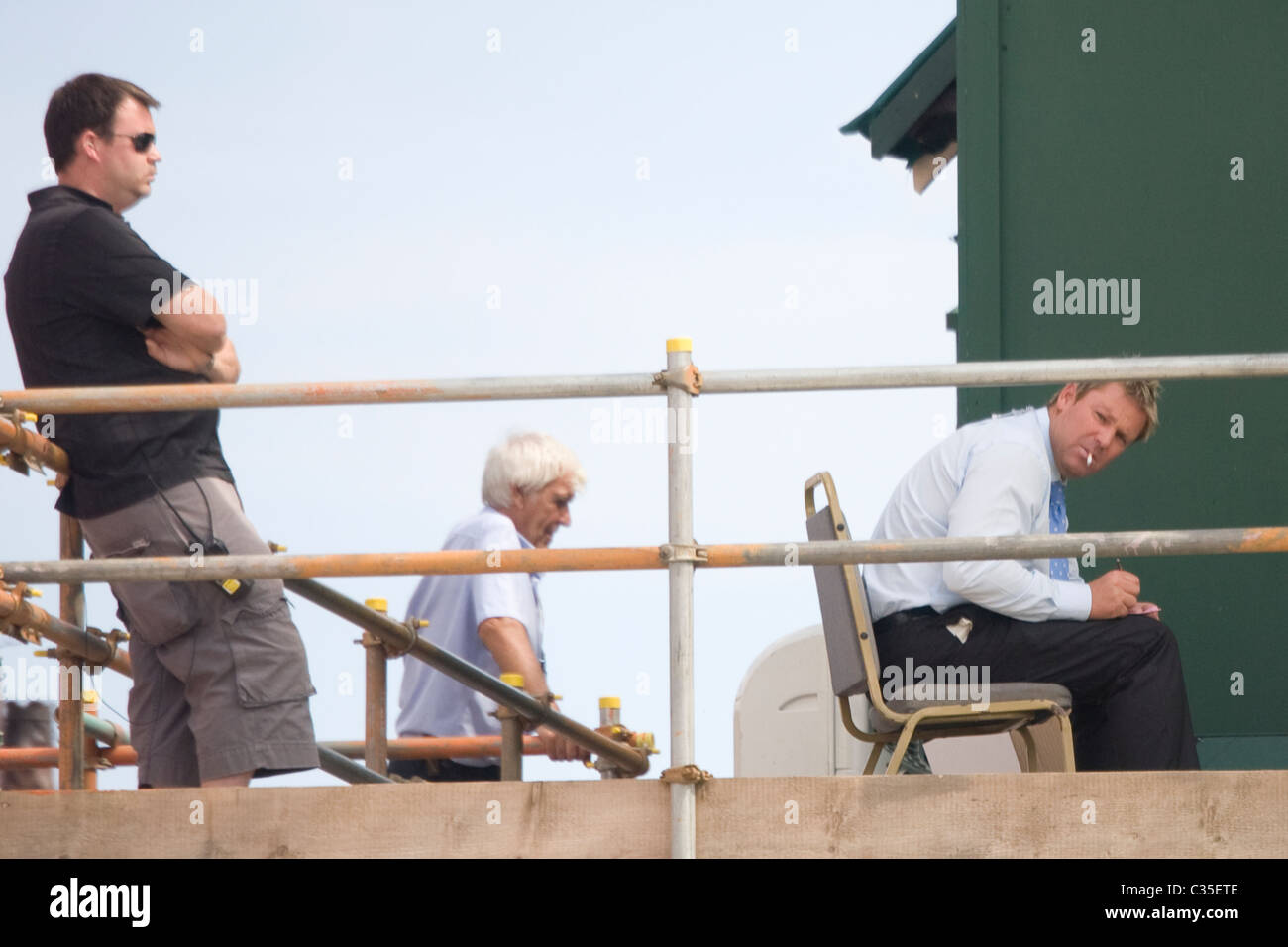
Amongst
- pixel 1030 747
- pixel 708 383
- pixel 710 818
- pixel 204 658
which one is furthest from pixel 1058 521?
pixel 204 658

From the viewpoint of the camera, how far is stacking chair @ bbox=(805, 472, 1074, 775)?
4512 millimetres

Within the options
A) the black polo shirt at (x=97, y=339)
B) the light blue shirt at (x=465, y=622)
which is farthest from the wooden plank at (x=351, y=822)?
the light blue shirt at (x=465, y=622)

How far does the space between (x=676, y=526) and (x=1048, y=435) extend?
1416 millimetres

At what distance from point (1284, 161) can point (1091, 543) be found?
9.98 feet

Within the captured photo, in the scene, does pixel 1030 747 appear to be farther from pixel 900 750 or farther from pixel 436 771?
pixel 436 771

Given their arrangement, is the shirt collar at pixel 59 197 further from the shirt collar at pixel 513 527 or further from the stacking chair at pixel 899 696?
the stacking chair at pixel 899 696

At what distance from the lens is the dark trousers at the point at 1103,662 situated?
466 cm

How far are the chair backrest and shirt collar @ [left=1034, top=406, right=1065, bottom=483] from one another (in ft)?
1.89

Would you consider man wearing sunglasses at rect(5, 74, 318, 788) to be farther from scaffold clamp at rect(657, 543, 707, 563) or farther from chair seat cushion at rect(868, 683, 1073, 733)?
chair seat cushion at rect(868, 683, 1073, 733)

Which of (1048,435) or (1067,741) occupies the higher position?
(1048,435)

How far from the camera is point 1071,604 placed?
471 centimetres

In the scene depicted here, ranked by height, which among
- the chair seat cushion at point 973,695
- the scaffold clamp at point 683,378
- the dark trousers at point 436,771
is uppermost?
the scaffold clamp at point 683,378

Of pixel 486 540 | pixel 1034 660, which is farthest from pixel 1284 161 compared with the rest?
pixel 486 540
